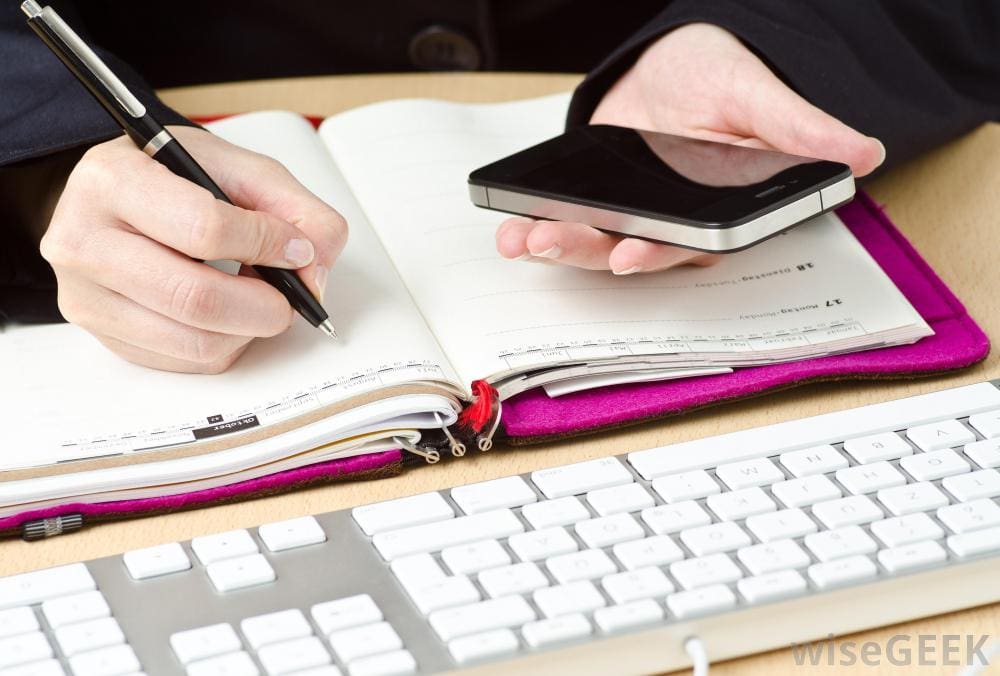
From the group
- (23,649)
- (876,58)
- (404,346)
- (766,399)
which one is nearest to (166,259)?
(404,346)

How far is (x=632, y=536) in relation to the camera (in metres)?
0.49

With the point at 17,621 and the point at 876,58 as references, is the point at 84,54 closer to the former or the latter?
the point at 17,621

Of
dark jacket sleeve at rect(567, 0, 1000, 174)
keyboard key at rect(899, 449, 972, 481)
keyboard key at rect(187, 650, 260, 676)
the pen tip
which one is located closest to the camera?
keyboard key at rect(187, 650, 260, 676)

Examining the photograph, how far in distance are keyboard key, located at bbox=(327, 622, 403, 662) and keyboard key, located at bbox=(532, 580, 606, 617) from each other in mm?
58

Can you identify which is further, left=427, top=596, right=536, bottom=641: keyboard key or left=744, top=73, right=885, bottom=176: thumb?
left=744, top=73, right=885, bottom=176: thumb

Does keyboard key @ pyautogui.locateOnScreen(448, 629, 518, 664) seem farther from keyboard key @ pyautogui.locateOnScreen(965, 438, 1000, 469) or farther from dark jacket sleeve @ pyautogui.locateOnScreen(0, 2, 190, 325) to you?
dark jacket sleeve @ pyautogui.locateOnScreen(0, 2, 190, 325)

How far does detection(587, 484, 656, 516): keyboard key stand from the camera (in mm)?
505

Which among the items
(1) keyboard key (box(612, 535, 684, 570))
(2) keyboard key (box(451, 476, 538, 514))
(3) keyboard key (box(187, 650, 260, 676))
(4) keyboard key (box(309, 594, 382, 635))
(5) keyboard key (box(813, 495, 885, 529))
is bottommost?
(5) keyboard key (box(813, 495, 885, 529))

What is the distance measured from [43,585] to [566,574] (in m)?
0.22

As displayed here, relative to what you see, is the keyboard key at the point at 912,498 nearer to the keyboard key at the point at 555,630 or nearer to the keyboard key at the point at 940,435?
the keyboard key at the point at 940,435

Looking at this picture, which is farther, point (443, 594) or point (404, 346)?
point (404, 346)

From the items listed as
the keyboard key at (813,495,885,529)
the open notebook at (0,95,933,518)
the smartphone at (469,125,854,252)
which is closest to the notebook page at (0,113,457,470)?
the open notebook at (0,95,933,518)

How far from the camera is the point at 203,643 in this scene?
435mm

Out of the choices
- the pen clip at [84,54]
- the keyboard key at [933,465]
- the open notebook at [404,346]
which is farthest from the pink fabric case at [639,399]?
the pen clip at [84,54]
